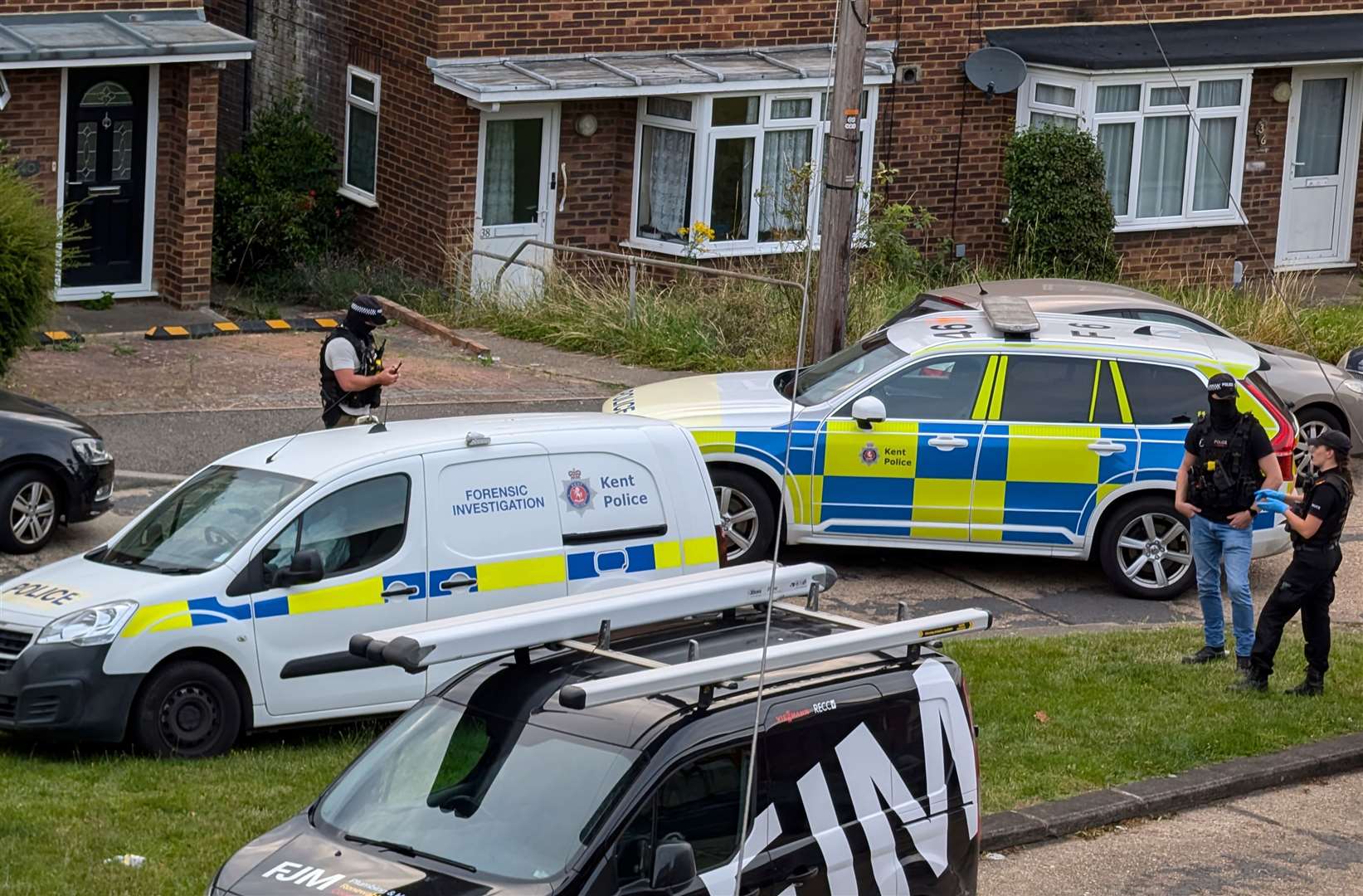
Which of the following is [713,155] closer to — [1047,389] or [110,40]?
[110,40]

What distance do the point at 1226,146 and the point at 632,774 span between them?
19915 millimetres

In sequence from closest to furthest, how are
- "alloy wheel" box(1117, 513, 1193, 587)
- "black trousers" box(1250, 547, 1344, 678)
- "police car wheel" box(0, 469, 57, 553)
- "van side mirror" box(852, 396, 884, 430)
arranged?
"black trousers" box(1250, 547, 1344, 678) → "police car wheel" box(0, 469, 57, 553) → "van side mirror" box(852, 396, 884, 430) → "alloy wheel" box(1117, 513, 1193, 587)

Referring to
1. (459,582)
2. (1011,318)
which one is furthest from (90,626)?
(1011,318)

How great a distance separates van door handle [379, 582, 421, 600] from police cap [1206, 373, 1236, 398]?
14.9ft

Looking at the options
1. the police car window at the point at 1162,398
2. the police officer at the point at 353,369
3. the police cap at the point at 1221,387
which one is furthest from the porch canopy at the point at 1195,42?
the police officer at the point at 353,369

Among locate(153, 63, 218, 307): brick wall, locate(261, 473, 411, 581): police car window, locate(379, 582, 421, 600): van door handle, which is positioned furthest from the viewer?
locate(153, 63, 218, 307): brick wall

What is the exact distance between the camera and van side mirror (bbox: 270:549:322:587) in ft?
30.2

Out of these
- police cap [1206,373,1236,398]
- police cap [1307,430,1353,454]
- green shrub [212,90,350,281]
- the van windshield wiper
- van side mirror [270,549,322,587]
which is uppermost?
green shrub [212,90,350,281]

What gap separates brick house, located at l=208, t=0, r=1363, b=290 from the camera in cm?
2082

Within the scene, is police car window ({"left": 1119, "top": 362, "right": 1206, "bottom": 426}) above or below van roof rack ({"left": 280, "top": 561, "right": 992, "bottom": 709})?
above

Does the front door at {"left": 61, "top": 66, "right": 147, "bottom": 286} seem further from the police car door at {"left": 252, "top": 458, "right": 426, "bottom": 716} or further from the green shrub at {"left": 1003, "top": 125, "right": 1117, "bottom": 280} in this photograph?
the police car door at {"left": 252, "top": 458, "right": 426, "bottom": 716}

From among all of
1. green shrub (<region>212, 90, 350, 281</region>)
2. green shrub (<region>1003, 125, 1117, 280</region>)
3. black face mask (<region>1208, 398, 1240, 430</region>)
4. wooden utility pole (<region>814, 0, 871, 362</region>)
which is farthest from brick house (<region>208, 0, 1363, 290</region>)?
black face mask (<region>1208, 398, 1240, 430</region>)

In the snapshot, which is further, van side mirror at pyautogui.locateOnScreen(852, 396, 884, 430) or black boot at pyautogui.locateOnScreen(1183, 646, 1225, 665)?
van side mirror at pyautogui.locateOnScreen(852, 396, 884, 430)

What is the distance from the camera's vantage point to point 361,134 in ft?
72.4
